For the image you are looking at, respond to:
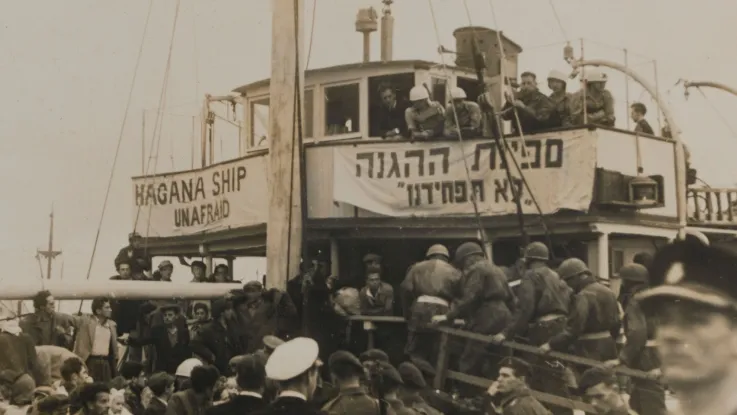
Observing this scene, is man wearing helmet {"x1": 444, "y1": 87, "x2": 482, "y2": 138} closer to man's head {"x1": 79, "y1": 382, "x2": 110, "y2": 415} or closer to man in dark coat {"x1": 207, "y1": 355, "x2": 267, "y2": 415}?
man's head {"x1": 79, "y1": 382, "x2": 110, "y2": 415}

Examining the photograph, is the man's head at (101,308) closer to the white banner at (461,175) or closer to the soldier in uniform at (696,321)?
the white banner at (461,175)

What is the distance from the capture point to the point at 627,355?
327 inches

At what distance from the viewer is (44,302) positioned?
1224cm

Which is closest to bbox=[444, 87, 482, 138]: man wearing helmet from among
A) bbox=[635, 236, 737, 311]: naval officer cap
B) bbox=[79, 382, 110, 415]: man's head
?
bbox=[79, 382, 110, 415]: man's head

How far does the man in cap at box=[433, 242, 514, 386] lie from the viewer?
10062mm

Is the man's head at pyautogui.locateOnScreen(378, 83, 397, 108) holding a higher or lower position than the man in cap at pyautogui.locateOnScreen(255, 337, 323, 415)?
higher

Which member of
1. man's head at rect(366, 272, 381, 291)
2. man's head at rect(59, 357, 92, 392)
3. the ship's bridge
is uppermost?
the ship's bridge

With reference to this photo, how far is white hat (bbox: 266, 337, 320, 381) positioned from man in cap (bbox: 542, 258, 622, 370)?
414 cm

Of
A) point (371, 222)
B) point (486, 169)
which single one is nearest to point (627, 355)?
point (486, 169)

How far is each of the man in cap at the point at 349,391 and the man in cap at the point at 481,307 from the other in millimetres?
3100

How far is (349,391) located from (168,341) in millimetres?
6978

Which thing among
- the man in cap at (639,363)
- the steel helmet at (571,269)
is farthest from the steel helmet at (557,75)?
the man in cap at (639,363)

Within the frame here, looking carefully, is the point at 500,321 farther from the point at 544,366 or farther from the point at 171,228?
the point at 171,228

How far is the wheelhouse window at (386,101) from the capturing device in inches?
615
